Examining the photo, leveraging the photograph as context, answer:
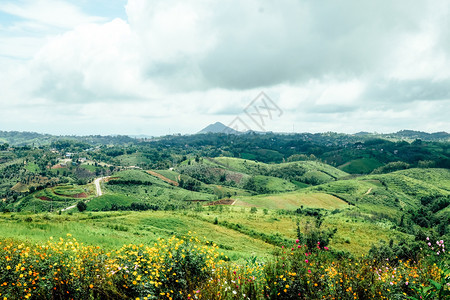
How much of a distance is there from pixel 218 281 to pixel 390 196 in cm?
16803

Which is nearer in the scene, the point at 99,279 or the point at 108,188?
the point at 99,279

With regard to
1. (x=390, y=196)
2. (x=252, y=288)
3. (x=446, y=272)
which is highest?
(x=446, y=272)

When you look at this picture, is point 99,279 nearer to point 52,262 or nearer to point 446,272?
point 52,262

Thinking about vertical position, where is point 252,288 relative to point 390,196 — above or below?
above

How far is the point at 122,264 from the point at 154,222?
3589cm

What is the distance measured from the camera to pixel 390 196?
5743 inches

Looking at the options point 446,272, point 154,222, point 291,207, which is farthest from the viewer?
point 291,207

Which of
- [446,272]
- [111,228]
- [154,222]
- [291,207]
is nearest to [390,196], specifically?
[291,207]

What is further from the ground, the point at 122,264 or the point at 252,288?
the point at 122,264

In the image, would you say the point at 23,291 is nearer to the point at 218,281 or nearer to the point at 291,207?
the point at 218,281

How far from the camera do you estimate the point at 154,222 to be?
41.0 m

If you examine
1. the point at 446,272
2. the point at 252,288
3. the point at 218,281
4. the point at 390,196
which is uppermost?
the point at 446,272

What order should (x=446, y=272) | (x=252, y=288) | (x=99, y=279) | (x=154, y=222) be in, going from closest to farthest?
(x=446, y=272) → (x=99, y=279) → (x=252, y=288) → (x=154, y=222)

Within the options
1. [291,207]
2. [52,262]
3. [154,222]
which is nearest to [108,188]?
[291,207]
